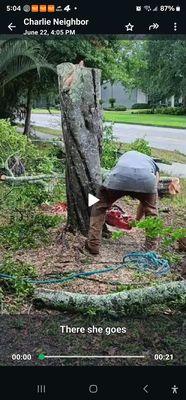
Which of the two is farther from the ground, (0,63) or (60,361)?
(0,63)

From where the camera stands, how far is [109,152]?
6.69m

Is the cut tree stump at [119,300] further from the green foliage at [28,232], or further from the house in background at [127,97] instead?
the green foliage at [28,232]

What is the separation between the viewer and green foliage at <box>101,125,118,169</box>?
615 centimetres

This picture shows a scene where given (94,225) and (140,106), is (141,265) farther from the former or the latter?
(140,106)

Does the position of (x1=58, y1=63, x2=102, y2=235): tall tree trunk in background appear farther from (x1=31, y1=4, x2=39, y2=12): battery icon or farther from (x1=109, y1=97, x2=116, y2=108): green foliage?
(x1=31, y1=4, x2=39, y2=12): battery icon

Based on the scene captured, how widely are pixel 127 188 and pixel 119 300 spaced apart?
1.35 m

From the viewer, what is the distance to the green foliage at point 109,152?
6.15 metres

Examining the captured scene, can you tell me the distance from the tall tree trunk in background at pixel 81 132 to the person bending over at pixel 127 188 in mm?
166

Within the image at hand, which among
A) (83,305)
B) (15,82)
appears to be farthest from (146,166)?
(15,82)

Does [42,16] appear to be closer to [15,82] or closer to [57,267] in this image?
[57,267]

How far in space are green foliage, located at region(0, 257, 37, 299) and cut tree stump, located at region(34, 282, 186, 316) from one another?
288 mm
